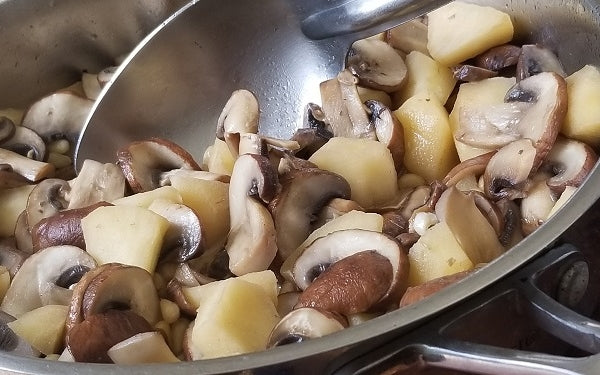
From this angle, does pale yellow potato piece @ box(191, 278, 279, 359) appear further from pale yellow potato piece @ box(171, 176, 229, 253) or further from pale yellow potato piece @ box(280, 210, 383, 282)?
pale yellow potato piece @ box(171, 176, 229, 253)

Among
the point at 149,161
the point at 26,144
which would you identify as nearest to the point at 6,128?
the point at 26,144

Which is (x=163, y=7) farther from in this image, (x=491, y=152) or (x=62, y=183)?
(x=491, y=152)

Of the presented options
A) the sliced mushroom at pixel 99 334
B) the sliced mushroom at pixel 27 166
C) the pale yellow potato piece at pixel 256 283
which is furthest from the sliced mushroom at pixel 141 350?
the sliced mushroom at pixel 27 166

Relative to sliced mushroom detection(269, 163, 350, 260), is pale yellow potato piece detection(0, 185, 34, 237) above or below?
below

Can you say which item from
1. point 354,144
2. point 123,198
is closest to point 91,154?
point 123,198

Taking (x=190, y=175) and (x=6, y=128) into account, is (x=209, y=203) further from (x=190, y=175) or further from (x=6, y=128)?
(x=6, y=128)

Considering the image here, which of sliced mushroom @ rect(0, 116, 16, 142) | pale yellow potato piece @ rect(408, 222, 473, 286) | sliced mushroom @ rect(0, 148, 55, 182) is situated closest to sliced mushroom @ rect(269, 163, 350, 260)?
pale yellow potato piece @ rect(408, 222, 473, 286)
